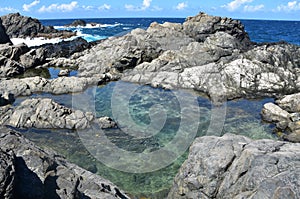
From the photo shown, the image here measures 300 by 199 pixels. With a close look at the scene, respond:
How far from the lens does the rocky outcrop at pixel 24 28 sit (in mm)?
85475

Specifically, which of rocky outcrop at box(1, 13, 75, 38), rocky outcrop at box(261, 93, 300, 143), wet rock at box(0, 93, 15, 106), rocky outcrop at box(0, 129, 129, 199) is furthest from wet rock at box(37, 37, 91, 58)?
rocky outcrop at box(0, 129, 129, 199)

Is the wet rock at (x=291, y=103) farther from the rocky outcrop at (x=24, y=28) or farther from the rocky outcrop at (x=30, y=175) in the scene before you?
the rocky outcrop at (x=24, y=28)

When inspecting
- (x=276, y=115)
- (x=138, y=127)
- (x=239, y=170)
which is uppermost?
(x=239, y=170)

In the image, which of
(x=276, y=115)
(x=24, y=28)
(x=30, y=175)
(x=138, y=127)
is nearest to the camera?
(x=30, y=175)

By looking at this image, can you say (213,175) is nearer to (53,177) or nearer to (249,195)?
(249,195)

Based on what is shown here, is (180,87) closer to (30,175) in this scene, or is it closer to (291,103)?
(291,103)

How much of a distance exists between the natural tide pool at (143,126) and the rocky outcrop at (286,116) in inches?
36.9

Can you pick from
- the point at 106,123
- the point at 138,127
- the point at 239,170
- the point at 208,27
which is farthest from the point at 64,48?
the point at 239,170

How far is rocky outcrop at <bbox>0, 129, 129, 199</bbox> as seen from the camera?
668 cm

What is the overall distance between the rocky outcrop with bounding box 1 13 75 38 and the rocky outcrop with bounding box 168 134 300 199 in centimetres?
7911

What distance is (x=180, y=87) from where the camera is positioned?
33.9 m

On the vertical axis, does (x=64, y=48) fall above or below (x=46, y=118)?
above

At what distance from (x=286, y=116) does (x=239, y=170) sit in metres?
16.0

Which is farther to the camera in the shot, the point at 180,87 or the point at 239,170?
the point at 180,87
